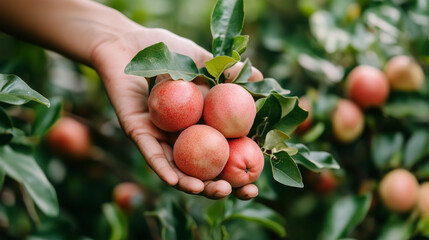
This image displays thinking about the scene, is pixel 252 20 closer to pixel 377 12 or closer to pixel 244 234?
pixel 377 12

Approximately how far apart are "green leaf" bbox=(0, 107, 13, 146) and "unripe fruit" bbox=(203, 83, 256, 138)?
39 centimetres

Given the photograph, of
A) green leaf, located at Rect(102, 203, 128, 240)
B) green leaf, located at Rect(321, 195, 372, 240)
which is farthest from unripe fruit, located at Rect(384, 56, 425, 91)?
green leaf, located at Rect(102, 203, 128, 240)

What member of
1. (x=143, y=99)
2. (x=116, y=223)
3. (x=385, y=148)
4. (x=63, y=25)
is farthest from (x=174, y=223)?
(x=385, y=148)

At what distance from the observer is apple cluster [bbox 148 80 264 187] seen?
73cm

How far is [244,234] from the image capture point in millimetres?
1381

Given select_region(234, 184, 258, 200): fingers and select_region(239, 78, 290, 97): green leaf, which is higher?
select_region(239, 78, 290, 97): green leaf

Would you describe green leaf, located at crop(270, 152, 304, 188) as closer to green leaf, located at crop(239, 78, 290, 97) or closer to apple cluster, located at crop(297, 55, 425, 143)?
green leaf, located at crop(239, 78, 290, 97)

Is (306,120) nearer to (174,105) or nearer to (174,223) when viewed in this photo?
(174,223)

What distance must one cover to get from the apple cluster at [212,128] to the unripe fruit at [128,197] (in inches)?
25.8

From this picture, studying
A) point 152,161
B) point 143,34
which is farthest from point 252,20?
point 152,161

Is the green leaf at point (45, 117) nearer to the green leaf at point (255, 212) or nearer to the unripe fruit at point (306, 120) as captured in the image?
the green leaf at point (255, 212)

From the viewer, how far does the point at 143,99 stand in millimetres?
881

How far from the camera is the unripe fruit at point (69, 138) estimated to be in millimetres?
1385

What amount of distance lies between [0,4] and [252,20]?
96cm
